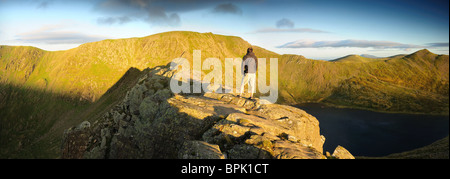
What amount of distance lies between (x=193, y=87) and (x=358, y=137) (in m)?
165

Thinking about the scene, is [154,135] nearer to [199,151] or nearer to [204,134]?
[204,134]

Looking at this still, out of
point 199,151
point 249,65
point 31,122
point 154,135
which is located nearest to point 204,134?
point 199,151

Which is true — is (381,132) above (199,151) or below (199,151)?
below

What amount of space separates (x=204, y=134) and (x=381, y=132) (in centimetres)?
19750

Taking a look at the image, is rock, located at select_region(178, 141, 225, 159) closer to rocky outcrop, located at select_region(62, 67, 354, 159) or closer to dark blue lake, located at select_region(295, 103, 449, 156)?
rocky outcrop, located at select_region(62, 67, 354, 159)

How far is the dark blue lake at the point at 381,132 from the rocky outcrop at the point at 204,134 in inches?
4779

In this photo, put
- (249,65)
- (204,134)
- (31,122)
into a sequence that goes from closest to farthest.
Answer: (204,134), (249,65), (31,122)

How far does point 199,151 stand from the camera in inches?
475

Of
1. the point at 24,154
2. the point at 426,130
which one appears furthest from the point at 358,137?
the point at 24,154

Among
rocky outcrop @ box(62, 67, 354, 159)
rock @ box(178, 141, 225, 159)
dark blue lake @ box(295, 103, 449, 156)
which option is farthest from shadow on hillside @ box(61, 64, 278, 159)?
dark blue lake @ box(295, 103, 449, 156)

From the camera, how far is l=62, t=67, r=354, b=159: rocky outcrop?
1302 centimetres

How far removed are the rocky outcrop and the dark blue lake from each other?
12140 centimetres
